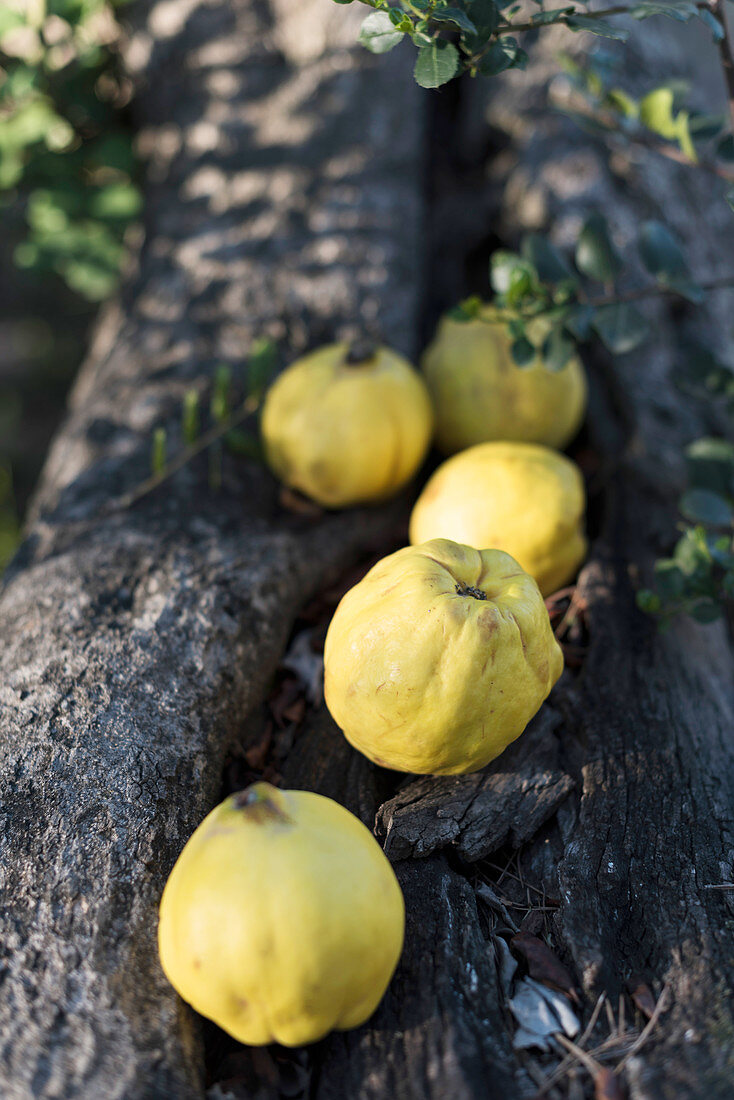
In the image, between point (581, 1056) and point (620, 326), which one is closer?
point (581, 1056)

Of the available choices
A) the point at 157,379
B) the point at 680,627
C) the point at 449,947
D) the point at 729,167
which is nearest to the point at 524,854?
the point at 449,947

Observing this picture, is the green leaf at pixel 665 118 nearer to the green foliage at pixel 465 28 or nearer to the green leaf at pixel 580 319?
the green foliage at pixel 465 28

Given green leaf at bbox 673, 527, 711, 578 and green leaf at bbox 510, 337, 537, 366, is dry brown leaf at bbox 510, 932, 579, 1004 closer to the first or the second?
green leaf at bbox 673, 527, 711, 578

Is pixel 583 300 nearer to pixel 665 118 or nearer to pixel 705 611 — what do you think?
pixel 665 118

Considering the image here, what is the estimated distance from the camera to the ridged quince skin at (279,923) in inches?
51.1

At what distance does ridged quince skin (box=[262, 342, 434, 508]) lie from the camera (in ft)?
8.16

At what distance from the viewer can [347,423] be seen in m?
2.47

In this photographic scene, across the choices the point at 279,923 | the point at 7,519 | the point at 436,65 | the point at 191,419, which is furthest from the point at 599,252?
the point at 7,519

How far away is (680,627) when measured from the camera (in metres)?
2.39

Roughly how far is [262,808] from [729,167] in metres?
4.07

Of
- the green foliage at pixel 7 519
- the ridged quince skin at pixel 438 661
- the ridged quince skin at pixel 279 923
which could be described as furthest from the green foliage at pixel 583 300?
the green foliage at pixel 7 519

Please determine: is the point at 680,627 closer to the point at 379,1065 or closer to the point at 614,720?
the point at 614,720

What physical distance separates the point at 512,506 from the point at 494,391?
24.8 inches

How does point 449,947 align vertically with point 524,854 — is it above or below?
above
